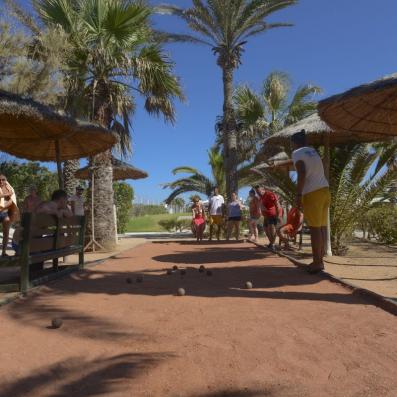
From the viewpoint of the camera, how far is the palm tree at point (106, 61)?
11.1m

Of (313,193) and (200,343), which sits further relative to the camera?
(313,193)

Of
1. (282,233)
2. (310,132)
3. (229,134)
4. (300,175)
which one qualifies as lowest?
(282,233)

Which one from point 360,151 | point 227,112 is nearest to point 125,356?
point 360,151

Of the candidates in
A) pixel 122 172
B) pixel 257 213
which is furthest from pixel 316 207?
pixel 122 172

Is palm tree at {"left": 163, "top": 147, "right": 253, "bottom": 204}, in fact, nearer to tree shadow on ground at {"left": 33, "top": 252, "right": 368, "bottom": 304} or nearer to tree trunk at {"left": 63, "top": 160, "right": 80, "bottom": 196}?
tree trunk at {"left": 63, "top": 160, "right": 80, "bottom": 196}

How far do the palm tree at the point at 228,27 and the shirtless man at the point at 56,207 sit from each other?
10430mm

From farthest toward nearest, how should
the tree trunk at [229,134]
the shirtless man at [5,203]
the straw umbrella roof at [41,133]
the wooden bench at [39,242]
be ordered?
the tree trunk at [229,134] < the shirtless man at [5,203] < the straw umbrella roof at [41,133] < the wooden bench at [39,242]

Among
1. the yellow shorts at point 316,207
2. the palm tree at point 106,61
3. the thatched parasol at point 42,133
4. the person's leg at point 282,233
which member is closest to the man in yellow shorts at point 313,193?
the yellow shorts at point 316,207

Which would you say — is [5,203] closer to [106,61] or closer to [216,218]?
[106,61]

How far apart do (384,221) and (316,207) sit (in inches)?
338

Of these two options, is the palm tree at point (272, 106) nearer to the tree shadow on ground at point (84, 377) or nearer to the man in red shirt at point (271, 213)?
the man in red shirt at point (271, 213)

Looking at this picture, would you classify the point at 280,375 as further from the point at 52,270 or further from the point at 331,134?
the point at 331,134

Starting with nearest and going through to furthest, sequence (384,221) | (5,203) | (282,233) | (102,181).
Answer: (5,203), (282,233), (102,181), (384,221)

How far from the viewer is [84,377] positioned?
248cm
